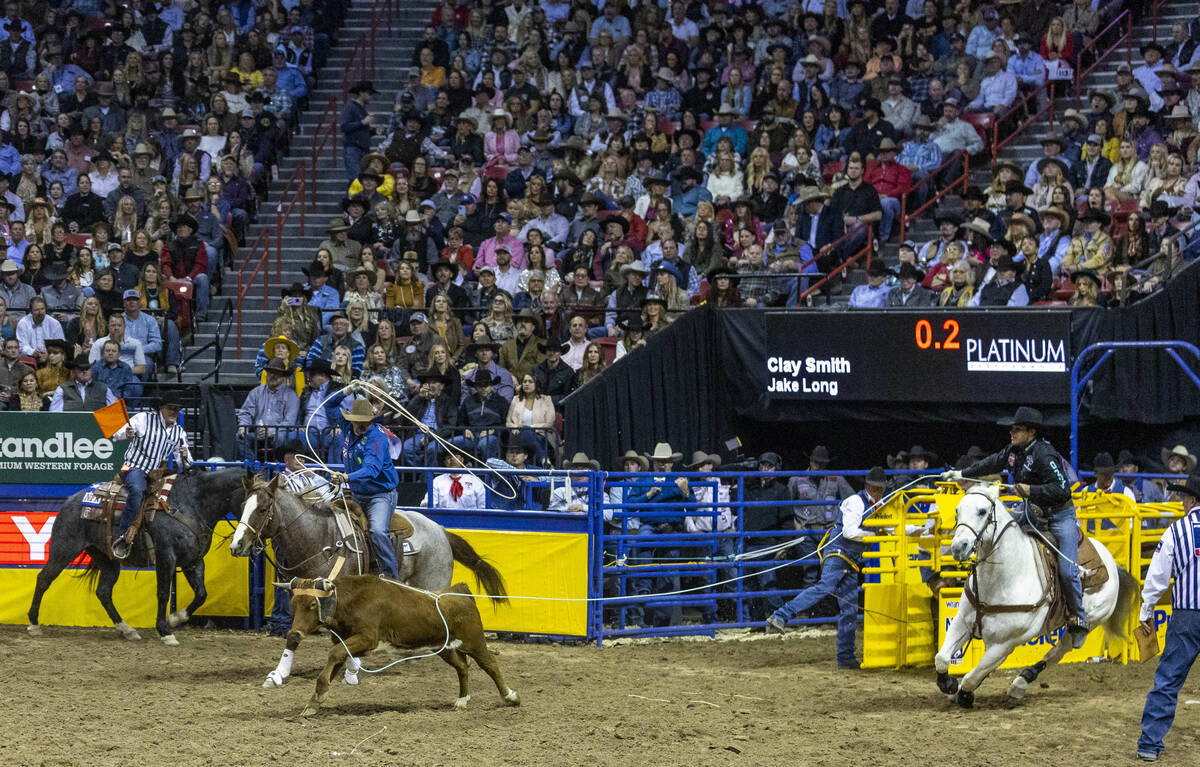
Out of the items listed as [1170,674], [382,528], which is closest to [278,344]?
[382,528]

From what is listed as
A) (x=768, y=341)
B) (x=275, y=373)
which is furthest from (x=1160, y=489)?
(x=275, y=373)

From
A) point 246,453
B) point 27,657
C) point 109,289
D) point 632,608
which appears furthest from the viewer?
point 109,289

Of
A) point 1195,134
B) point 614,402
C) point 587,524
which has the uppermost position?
point 1195,134

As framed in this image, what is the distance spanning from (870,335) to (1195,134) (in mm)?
4819

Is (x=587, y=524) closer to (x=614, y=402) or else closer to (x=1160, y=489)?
(x=614, y=402)

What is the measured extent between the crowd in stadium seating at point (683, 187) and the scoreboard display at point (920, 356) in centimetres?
79

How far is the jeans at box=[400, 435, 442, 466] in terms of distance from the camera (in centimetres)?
1634

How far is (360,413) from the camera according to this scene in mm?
12086

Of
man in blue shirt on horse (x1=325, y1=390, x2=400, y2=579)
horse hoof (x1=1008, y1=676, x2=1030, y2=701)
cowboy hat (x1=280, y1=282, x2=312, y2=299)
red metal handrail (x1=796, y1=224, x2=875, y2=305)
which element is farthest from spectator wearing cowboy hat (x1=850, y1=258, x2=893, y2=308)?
man in blue shirt on horse (x1=325, y1=390, x2=400, y2=579)

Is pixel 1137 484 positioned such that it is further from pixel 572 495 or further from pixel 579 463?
pixel 572 495

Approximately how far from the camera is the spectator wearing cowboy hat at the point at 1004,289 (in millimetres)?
17047

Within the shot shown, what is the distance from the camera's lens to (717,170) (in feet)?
70.3

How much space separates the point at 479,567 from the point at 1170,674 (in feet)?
18.0

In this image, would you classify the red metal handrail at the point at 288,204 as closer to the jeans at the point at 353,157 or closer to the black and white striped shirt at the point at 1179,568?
the jeans at the point at 353,157
